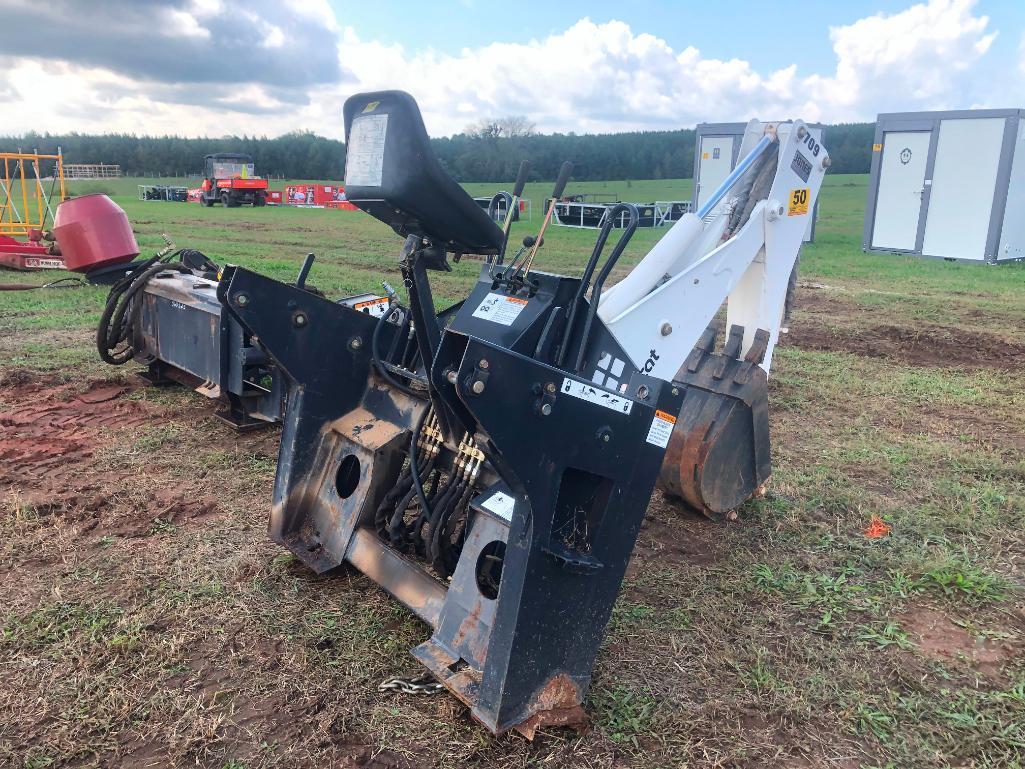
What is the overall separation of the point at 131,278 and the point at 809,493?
519cm

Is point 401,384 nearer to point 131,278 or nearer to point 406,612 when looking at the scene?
point 406,612

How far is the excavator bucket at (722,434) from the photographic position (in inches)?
144

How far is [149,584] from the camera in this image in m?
3.20

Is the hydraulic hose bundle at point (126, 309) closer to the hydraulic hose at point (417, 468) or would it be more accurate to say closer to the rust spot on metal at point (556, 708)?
the hydraulic hose at point (417, 468)

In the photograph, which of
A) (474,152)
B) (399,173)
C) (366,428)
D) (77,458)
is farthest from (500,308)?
(474,152)

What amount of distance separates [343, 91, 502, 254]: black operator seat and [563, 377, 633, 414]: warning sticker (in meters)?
0.73

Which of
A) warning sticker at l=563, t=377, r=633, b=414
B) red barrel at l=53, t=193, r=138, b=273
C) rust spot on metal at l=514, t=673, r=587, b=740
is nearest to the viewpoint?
warning sticker at l=563, t=377, r=633, b=414

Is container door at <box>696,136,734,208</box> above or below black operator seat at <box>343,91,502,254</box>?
above

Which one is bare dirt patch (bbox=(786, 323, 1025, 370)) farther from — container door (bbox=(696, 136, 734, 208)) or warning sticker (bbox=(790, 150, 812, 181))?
container door (bbox=(696, 136, 734, 208))

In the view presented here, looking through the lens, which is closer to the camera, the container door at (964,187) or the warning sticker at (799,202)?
the warning sticker at (799,202)

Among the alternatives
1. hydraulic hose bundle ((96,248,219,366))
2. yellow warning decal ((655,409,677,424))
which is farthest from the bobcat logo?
hydraulic hose bundle ((96,248,219,366))

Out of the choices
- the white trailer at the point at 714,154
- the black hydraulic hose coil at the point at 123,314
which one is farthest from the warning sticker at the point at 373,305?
the white trailer at the point at 714,154

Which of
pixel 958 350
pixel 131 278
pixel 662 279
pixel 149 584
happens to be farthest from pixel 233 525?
pixel 958 350

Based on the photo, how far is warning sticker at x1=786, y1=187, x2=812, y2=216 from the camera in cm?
367
